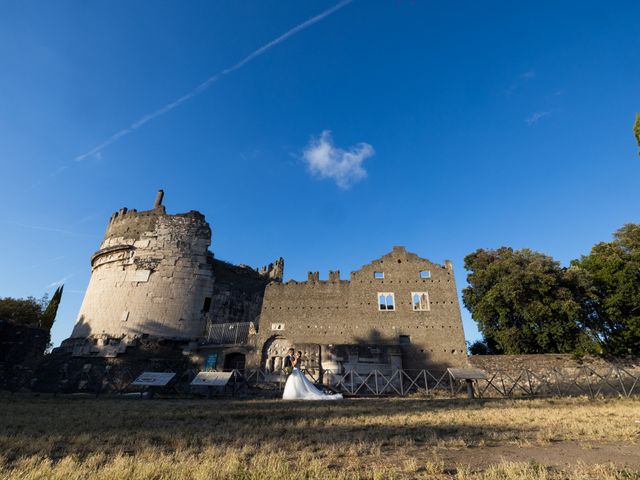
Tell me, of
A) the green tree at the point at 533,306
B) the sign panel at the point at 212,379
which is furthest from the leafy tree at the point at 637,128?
the sign panel at the point at 212,379

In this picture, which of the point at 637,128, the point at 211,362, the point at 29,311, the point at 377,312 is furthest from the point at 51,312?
A: the point at 637,128

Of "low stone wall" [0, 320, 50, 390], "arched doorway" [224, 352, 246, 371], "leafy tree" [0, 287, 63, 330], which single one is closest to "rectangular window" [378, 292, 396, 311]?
"arched doorway" [224, 352, 246, 371]

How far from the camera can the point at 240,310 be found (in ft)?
85.7

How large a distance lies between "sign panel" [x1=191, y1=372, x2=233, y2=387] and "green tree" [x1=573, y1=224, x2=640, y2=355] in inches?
940

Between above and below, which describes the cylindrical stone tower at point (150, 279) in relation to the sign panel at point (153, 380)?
above

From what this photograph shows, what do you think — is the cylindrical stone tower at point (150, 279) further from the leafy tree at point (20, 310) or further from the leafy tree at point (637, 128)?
the leafy tree at point (637, 128)

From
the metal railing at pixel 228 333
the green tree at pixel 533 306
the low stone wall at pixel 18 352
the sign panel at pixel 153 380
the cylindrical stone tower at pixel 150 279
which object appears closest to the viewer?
the sign panel at pixel 153 380

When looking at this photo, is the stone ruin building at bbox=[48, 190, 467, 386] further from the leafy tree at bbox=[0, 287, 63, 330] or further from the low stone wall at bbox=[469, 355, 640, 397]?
the leafy tree at bbox=[0, 287, 63, 330]

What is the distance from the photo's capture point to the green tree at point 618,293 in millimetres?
22391

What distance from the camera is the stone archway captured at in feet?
71.0

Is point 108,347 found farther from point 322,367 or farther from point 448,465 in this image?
point 448,465

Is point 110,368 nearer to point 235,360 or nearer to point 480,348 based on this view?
point 235,360

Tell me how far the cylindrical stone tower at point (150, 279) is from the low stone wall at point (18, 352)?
2590 millimetres

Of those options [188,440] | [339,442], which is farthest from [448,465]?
[188,440]
